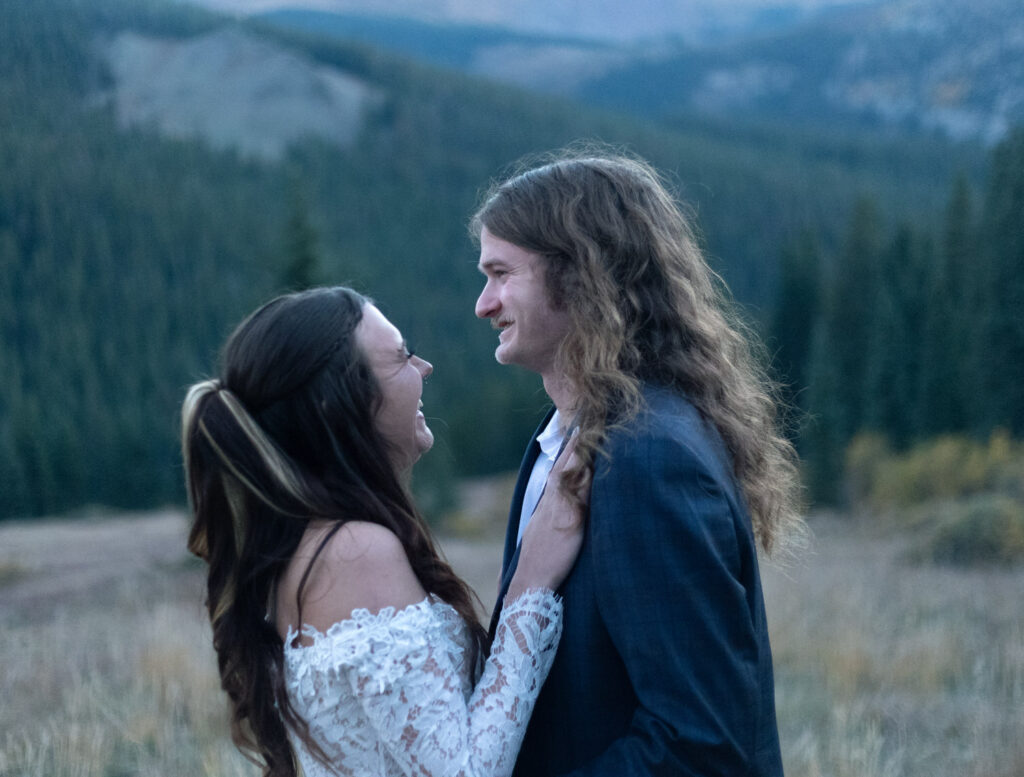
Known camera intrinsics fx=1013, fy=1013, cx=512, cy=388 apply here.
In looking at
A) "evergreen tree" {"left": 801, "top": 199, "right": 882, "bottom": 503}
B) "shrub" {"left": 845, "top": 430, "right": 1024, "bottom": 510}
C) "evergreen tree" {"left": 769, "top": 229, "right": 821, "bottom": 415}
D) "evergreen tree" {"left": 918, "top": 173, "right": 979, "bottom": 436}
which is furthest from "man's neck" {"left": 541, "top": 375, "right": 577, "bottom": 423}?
"evergreen tree" {"left": 769, "top": 229, "right": 821, "bottom": 415}

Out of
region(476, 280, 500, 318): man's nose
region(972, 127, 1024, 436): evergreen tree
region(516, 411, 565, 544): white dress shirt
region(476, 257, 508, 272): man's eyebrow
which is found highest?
region(476, 257, 508, 272): man's eyebrow

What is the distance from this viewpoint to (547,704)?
219cm

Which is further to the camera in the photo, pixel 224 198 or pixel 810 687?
pixel 224 198

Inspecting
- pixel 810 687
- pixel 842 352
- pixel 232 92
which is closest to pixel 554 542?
pixel 810 687

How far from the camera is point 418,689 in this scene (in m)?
2.05

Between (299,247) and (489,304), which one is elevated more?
(489,304)

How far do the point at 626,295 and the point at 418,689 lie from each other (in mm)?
967

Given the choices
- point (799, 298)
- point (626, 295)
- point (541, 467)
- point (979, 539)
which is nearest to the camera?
point (626, 295)

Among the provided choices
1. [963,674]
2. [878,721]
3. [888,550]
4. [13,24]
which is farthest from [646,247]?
[13,24]

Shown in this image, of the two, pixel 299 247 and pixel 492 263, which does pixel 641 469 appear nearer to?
pixel 492 263

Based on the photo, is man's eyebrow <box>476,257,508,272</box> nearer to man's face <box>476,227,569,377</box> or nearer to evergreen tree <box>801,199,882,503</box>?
man's face <box>476,227,569,377</box>

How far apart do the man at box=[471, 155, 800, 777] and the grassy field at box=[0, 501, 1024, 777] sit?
187 cm

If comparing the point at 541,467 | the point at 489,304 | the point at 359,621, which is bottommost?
the point at 359,621

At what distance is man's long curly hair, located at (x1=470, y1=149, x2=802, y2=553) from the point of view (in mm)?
2229
